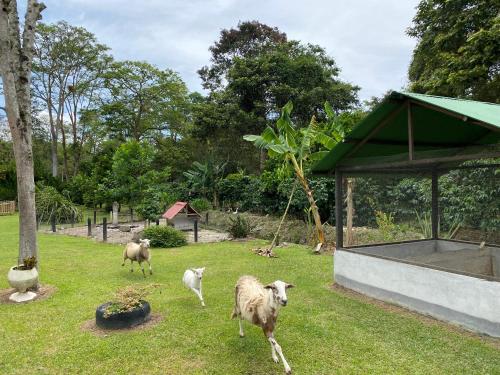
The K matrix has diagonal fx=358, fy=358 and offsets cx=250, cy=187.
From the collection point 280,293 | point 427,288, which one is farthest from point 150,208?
point 280,293

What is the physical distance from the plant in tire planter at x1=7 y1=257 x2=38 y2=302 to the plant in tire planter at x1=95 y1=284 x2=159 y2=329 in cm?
226

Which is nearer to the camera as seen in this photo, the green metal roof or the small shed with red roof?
the green metal roof

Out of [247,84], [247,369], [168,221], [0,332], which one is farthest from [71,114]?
[247,369]

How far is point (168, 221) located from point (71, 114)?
2821cm

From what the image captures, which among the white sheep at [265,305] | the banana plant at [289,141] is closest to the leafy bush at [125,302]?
the white sheep at [265,305]

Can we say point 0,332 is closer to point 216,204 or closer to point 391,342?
point 391,342

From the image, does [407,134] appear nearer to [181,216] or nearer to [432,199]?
[432,199]

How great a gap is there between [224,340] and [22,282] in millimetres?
4270

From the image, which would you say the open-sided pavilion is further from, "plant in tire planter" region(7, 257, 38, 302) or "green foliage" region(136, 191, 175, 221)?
"green foliage" region(136, 191, 175, 221)

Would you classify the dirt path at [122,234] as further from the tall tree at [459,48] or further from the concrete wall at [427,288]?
the tall tree at [459,48]

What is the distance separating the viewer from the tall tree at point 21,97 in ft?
22.4

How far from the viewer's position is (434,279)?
17.9 ft

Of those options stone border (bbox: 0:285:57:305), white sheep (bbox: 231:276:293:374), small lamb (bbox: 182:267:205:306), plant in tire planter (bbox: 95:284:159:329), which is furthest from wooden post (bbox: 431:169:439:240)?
stone border (bbox: 0:285:57:305)

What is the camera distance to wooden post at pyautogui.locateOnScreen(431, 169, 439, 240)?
8.12 meters
